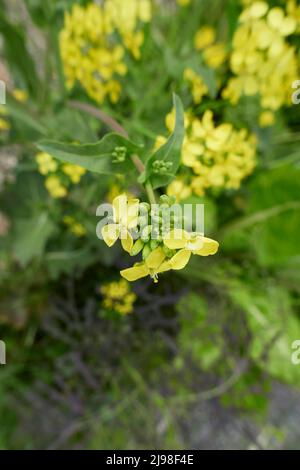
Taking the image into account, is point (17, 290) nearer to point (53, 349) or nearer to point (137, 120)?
point (53, 349)

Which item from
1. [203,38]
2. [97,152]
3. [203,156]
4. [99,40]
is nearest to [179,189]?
[203,156]

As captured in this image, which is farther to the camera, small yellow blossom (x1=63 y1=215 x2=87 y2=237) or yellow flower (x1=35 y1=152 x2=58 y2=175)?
small yellow blossom (x1=63 y1=215 x2=87 y2=237)

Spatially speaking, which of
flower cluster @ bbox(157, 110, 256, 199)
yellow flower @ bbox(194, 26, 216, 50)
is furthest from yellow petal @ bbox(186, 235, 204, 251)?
yellow flower @ bbox(194, 26, 216, 50)

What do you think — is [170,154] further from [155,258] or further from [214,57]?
[214,57]

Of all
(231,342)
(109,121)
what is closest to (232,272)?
(231,342)

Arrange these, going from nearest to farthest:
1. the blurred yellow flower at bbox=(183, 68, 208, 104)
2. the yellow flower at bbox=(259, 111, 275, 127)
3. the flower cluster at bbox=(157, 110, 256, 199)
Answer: the flower cluster at bbox=(157, 110, 256, 199) < the blurred yellow flower at bbox=(183, 68, 208, 104) < the yellow flower at bbox=(259, 111, 275, 127)

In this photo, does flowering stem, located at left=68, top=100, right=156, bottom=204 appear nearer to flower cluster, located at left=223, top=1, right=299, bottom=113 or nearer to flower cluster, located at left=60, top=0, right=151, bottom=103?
flower cluster, located at left=60, top=0, right=151, bottom=103

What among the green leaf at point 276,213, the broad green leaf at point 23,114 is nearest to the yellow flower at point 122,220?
the broad green leaf at point 23,114
